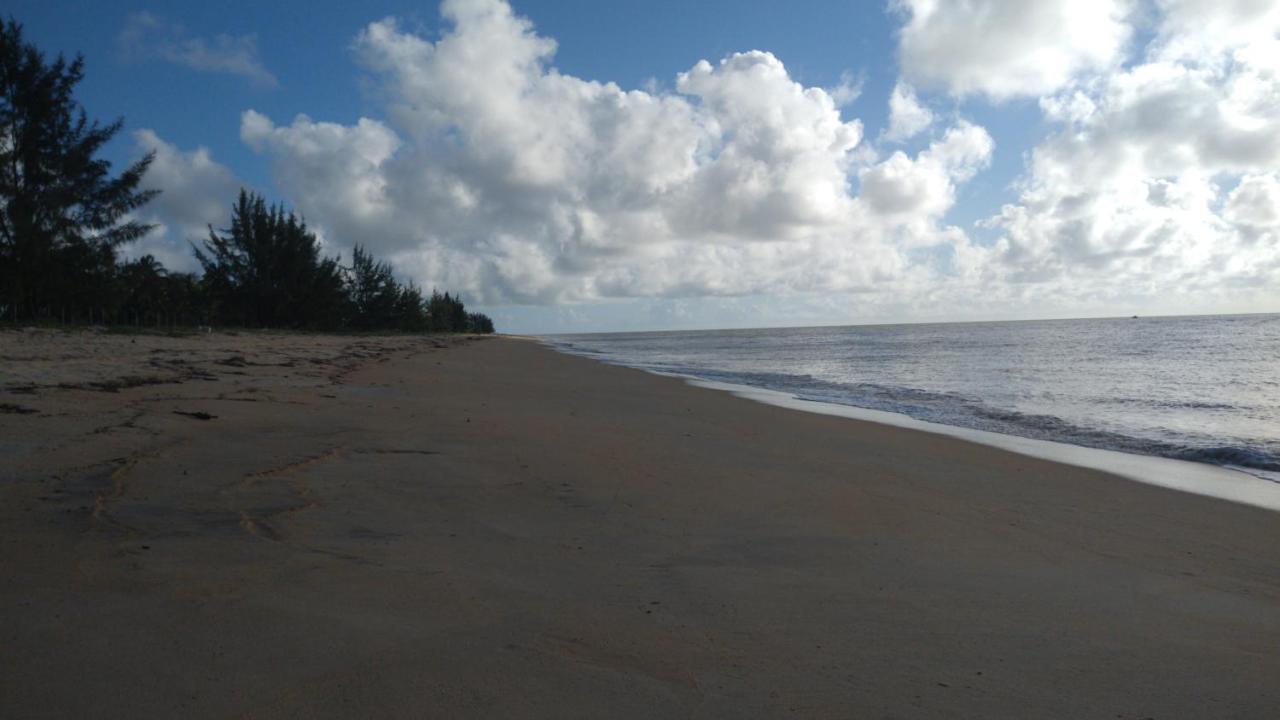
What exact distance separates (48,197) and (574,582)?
31.0 metres

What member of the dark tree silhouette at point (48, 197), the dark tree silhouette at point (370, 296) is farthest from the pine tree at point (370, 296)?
the dark tree silhouette at point (48, 197)

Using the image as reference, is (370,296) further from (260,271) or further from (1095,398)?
(1095,398)

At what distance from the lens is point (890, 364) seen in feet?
95.0

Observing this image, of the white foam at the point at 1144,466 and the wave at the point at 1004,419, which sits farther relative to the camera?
the wave at the point at 1004,419

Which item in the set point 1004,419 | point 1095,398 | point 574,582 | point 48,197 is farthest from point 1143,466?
point 48,197

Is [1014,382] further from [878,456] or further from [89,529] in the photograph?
[89,529]

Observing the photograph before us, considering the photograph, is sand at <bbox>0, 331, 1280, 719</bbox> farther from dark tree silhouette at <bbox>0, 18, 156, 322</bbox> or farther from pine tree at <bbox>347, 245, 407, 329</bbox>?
pine tree at <bbox>347, 245, 407, 329</bbox>

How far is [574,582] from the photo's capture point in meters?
3.03

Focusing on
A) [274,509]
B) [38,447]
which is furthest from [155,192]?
[274,509]

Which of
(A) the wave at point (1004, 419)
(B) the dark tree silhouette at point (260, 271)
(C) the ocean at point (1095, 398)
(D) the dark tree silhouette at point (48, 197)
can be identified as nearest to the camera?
(A) the wave at point (1004, 419)

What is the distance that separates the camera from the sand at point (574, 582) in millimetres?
2084

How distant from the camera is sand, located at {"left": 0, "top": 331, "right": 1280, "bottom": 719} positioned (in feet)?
6.84

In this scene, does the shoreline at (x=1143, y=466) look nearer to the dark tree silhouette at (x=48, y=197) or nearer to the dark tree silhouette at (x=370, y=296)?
the dark tree silhouette at (x=48, y=197)

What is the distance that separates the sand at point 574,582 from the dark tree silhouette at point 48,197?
2357 centimetres
